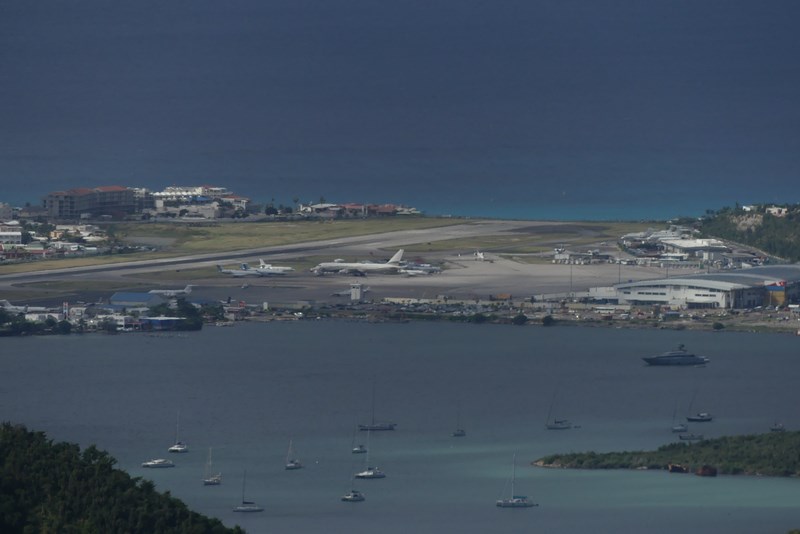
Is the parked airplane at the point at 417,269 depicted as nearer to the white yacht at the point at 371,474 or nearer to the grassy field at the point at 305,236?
the grassy field at the point at 305,236

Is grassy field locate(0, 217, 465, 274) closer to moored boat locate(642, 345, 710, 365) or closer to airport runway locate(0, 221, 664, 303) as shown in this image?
airport runway locate(0, 221, 664, 303)

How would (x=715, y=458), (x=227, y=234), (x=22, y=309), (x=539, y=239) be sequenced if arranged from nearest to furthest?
(x=715, y=458) → (x=22, y=309) → (x=539, y=239) → (x=227, y=234)

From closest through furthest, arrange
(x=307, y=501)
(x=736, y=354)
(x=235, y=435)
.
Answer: (x=307, y=501), (x=235, y=435), (x=736, y=354)

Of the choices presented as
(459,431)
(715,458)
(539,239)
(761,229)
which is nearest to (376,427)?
(459,431)

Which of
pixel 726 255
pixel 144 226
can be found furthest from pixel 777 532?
pixel 144 226

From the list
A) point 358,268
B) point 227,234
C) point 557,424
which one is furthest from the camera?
point 227,234

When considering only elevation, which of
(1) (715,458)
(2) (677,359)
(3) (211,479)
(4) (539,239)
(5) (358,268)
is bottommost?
(3) (211,479)

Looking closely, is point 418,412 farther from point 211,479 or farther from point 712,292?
point 712,292

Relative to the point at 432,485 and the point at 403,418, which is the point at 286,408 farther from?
the point at 432,485
